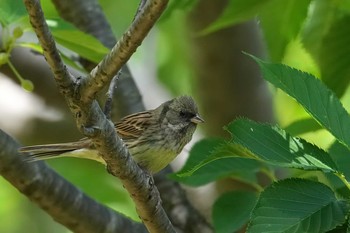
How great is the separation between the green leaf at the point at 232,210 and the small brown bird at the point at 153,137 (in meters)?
0.62

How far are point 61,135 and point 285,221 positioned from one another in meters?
2.97

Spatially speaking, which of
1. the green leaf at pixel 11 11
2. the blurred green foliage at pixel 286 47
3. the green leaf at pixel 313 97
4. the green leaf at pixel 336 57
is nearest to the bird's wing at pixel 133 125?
the blurred green foliage at pixel 286 47

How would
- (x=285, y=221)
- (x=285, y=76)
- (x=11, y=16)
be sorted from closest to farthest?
(x=285, y=221)
(x=285, y=76)
(x=11, y=16)

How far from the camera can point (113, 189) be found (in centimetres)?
569

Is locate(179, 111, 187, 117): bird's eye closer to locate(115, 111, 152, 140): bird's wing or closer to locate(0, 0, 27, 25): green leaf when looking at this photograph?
locate(115, 111, 152, 140): bird's wing

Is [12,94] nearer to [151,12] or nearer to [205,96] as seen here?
[205,96]

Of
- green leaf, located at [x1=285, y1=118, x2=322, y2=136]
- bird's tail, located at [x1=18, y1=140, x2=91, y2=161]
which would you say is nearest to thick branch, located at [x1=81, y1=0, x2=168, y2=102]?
bird's tail, located at [x1=18, y1=140, x2=91, y2=161]

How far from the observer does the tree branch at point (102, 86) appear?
6.85ft

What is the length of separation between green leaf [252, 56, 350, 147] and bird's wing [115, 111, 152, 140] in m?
2.01

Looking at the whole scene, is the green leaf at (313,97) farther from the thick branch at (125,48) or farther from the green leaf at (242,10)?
the green leaf at (242,10)

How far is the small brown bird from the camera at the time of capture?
177 inches

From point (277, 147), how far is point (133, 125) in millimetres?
Answer: 2342

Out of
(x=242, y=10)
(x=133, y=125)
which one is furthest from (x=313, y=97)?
(x=133, y=125)

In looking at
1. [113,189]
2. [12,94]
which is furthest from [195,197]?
[12,94]
